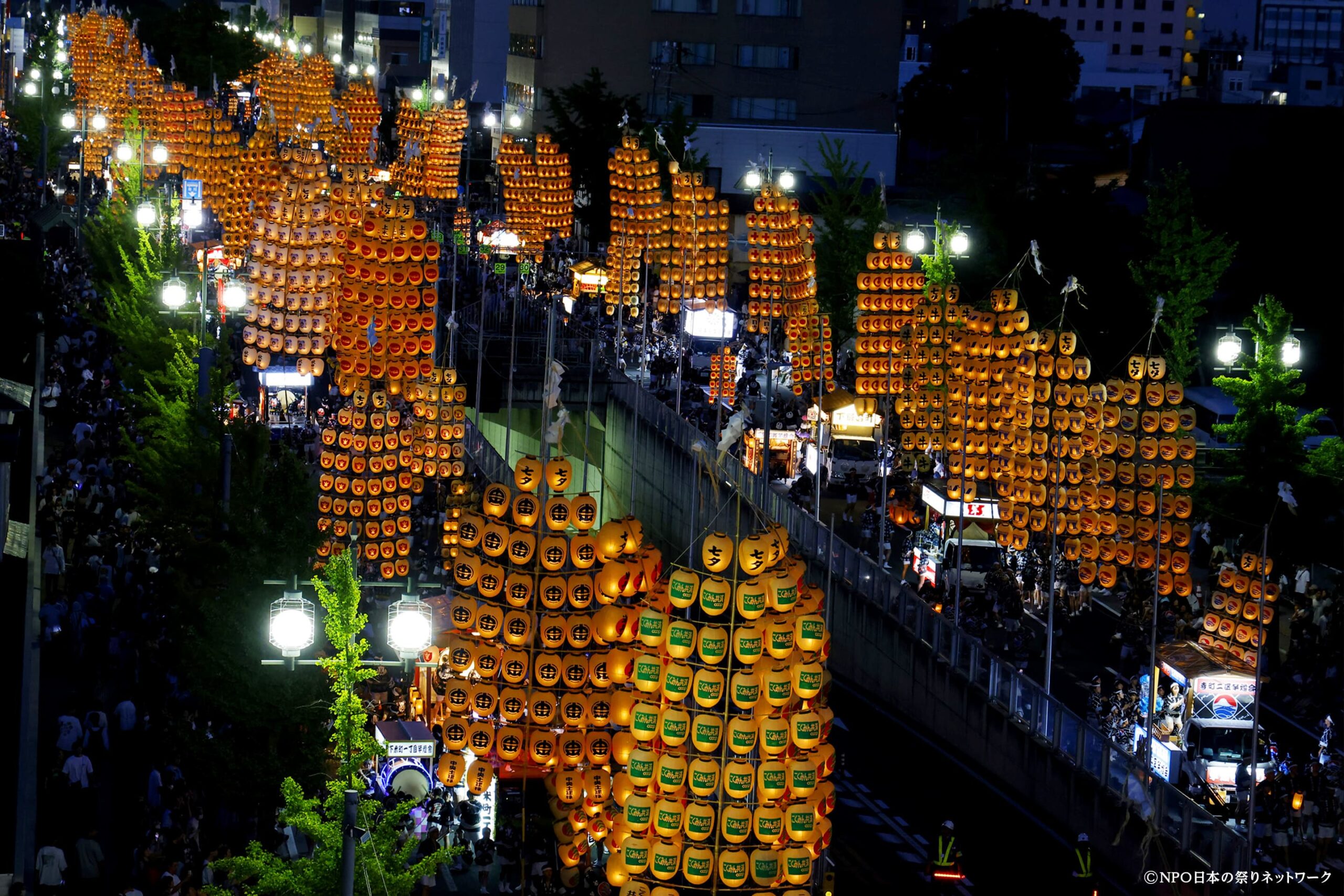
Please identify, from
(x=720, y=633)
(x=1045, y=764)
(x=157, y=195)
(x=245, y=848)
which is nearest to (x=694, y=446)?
(x=720, y=633)

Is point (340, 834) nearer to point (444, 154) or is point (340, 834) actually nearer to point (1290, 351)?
point (1290, 351)

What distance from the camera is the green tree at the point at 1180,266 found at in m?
61.8

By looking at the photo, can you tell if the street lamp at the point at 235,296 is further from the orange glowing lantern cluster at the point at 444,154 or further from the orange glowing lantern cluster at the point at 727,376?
the orange glowing lantern cluster at the point at 444,154

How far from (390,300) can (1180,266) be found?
2745 cm

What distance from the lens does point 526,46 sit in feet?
380

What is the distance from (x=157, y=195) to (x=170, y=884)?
5622 cm

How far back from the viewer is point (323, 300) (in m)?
57.7

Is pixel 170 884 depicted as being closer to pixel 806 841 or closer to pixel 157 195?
pixel 806 841

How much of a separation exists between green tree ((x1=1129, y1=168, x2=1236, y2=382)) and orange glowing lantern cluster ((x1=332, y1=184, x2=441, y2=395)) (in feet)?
81.4

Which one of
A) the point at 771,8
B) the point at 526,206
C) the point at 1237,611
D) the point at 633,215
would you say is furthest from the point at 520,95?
the point at 1237,611

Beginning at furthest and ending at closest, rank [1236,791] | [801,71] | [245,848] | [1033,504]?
[801,71] < [1033,504] < [1236,791] < [245,848]

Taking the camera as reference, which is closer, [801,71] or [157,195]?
[157,195]

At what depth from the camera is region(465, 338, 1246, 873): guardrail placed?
3109 cm

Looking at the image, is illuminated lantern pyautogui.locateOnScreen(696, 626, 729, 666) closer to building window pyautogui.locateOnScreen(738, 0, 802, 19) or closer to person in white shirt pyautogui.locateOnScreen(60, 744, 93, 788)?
person in white shirt pyautogui.locateOnScreen(60, 744, 93, 788)
